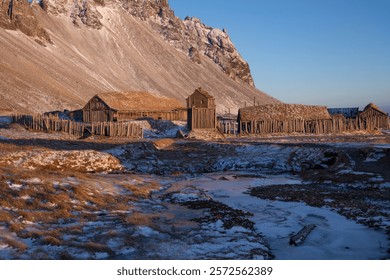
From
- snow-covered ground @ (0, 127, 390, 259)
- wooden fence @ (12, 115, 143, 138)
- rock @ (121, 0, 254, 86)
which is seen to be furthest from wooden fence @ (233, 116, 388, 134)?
rock @ (121, 0, 254, 86)

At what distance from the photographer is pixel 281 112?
40.4 m

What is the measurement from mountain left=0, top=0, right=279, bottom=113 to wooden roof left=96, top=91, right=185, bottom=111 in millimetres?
15198

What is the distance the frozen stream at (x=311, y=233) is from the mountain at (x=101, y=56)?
1979 inches

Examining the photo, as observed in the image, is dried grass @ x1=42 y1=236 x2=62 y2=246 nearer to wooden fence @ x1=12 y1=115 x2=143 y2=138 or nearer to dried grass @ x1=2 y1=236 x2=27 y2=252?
dried grass @ x1=2 y1=236 x2=27 y2=252

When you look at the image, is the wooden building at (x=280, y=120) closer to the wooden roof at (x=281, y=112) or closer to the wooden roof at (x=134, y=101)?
the wooden roof at (x=281, y=112)

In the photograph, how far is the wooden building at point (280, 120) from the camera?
37625 mm

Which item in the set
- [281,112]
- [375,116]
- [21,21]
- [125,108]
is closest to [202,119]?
[281,112]

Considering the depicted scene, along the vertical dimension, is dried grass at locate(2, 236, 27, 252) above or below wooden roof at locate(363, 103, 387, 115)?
below

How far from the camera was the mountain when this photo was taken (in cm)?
7056

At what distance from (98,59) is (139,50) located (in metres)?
19.6

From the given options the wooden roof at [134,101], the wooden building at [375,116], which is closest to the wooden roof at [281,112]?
the wooden building at [375,116]

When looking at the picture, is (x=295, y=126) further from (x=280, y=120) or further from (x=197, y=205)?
(x=197, y=205)

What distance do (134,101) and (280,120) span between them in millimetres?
19769
